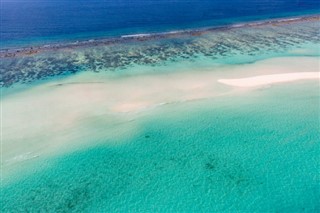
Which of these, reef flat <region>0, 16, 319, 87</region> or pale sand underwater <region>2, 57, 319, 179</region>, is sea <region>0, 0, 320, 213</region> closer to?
pale sand underwater <region>2, 57, 319, 179</region>

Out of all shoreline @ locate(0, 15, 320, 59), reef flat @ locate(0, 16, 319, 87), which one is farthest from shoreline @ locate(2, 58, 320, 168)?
shoreline @ locate(0, 15, 320, 59)

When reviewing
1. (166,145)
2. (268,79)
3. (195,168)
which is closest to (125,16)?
(268,79)

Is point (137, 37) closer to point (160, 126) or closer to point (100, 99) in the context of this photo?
point (100, 99)

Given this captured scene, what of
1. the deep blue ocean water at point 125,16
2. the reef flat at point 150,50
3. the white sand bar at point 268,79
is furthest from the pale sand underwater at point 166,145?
the deep blue ocean water at point 125,16

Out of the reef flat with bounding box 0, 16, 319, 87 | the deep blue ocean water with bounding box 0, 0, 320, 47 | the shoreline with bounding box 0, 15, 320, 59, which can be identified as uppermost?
the deep blue ocean water with bounding box 0, 0, 320, 47

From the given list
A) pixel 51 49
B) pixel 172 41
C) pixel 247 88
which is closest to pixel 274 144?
pixel 247 88

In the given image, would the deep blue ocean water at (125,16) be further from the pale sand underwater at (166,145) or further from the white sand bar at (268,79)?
the white sand bar at (268,79)

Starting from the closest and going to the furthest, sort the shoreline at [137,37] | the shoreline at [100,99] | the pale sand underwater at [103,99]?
the pale sand underwater at [103,99] → the shoreline at [100,99] → the shoreline at [137,37]

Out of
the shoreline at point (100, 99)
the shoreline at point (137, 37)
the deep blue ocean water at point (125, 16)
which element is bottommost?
the shoreline at point (100, 99)
